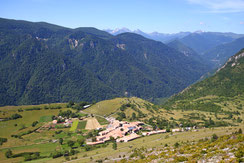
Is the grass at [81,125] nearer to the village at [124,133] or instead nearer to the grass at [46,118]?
the village at [124,133]

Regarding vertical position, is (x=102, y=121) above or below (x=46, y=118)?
below

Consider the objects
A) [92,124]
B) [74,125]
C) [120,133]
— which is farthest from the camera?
[92,124]

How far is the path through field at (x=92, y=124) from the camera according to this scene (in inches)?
5280

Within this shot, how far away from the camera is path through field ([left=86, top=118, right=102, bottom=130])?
134 meters

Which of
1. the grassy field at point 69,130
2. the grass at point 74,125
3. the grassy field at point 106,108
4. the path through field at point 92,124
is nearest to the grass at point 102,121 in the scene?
the grassy field at point 69,130

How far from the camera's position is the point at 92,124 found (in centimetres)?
13988

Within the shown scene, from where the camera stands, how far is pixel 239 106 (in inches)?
6757

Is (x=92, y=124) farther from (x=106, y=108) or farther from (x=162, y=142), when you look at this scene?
(x=162, y=142)

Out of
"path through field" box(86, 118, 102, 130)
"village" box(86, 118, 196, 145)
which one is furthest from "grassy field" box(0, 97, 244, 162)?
"village" box(86, 118, 196, 145)

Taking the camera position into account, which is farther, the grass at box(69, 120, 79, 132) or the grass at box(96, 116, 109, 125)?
the grass at box(96, 116, 109, 125)

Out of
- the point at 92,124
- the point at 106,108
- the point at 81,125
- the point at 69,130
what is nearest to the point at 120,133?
the point at 92,124

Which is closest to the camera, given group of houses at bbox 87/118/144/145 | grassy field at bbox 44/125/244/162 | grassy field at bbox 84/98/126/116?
grassy field at bbox 44/125/244/162

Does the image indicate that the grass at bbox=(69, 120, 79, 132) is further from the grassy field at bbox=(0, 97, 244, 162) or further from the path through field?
the path through field

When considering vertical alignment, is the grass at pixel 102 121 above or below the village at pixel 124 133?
below
